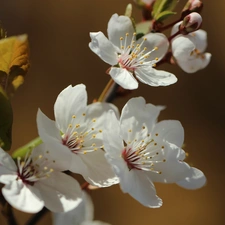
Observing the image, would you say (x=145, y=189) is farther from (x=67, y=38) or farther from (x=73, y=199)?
(x=67, y=38)

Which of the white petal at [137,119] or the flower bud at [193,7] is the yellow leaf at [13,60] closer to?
the white petal at [137,119]

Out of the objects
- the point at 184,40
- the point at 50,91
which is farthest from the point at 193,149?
the point at 184,40

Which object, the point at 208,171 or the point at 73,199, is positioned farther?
the point at 208,171

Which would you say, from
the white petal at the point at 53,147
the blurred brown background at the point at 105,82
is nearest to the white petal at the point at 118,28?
the white petal at the point at 53,147

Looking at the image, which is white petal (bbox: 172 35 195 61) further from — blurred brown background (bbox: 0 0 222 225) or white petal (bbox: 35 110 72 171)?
blurred brown background (bbox: 0 0 222 225)

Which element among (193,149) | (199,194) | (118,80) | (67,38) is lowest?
(199,194)
